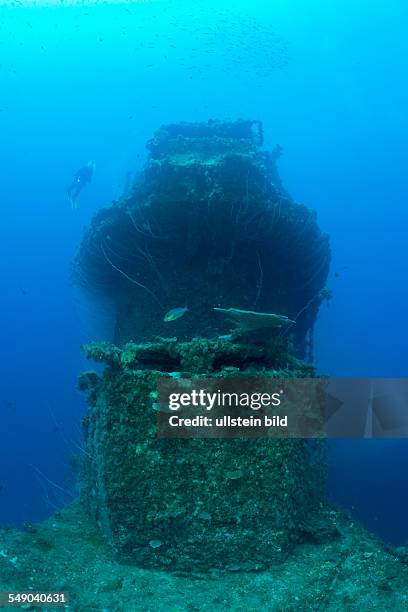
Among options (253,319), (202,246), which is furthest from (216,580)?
(202,246)

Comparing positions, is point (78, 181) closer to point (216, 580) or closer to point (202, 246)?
point (202, 246)

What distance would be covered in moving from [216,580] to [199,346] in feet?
9.28

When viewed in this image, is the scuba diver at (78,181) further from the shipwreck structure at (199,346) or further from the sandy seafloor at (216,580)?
the sandy seafloor at (216,580)

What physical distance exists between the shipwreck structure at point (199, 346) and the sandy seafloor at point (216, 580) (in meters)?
0.27

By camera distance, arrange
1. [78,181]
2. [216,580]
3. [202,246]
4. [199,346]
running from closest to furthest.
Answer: [216,580] < [199,346] < [202,246] < [78,181]

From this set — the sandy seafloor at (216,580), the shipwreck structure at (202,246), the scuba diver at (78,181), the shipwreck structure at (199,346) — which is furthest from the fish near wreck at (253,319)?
the scuba diver at (78,181)

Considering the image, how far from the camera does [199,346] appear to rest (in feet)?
18.8

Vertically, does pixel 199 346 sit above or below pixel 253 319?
below

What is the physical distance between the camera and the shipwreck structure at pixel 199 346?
5297 mm

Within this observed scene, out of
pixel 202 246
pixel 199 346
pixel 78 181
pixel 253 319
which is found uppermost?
pixel 78 181

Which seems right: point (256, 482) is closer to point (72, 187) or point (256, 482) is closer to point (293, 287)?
point (293, 287)

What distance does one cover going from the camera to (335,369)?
44.3 m

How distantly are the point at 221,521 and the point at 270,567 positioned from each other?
804mm

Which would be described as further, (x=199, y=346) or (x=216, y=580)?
(x=199, y=346)
